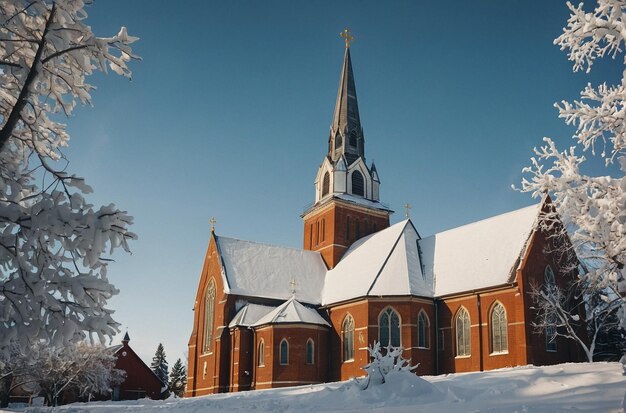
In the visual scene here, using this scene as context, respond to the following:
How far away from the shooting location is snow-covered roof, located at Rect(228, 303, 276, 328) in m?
38.9

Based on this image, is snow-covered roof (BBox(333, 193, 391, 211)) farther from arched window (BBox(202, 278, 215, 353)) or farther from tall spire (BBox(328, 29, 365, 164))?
arched window (BBox(202, 278, 215, 353))

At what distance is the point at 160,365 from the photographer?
72.2 m

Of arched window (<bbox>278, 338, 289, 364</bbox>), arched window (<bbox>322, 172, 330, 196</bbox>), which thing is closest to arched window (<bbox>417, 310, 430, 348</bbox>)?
arched window (<bbox>278, 338, 289, 364</bbox>)

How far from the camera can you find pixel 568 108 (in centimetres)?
1288

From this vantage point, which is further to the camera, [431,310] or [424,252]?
[424,252]

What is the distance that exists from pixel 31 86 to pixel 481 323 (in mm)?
28981

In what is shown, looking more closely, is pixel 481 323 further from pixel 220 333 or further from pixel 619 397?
pixel 619 397

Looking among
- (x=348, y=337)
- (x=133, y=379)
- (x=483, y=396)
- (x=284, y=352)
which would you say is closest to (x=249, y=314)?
(x=284, y=352)

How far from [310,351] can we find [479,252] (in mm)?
12110

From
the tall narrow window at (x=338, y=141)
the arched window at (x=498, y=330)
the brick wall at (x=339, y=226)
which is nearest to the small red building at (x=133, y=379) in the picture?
the brick wall at (x=339, y=226)

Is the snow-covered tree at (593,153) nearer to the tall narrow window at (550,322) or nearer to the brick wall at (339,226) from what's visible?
the tall narrow window at (550,322)

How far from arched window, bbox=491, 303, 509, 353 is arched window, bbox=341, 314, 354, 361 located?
9.01 meters

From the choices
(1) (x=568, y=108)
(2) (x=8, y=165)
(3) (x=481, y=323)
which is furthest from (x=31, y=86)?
(3) (x=481, y=323)

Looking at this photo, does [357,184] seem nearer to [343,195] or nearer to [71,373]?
[343,195]
